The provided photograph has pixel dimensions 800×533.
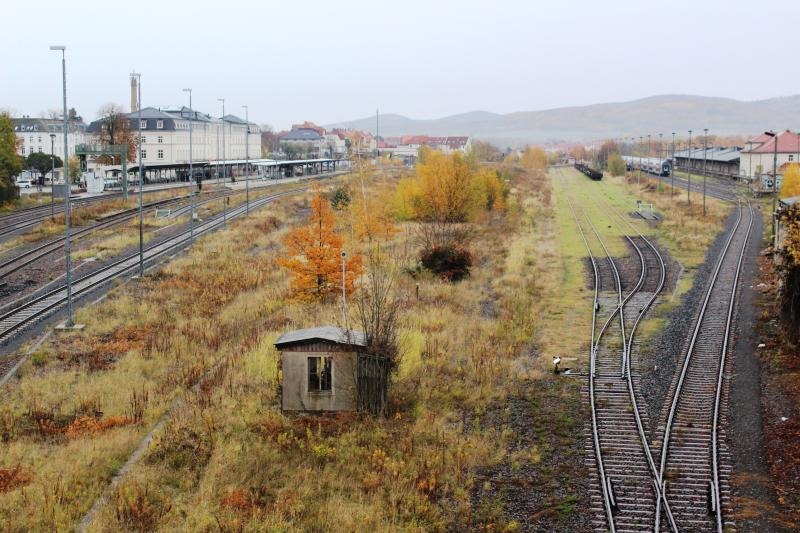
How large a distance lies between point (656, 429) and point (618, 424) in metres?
0.72

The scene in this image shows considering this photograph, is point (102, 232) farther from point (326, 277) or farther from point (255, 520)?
point (255, 520)

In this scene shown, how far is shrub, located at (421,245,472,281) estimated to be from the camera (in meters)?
34.1

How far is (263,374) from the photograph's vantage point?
19.7m

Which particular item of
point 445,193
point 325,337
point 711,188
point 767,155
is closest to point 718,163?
point 767,155

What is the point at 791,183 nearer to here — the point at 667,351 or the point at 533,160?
the point at 667,351

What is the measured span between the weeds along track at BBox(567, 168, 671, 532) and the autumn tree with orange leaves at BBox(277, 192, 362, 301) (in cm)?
838

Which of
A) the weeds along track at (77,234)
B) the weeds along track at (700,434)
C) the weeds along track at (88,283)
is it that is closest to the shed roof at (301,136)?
the weeds along track at (77,234)

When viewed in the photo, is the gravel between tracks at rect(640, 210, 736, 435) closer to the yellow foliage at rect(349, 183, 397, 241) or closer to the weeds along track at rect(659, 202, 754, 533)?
the weeds along track at rect(659, 202, 754, 533)

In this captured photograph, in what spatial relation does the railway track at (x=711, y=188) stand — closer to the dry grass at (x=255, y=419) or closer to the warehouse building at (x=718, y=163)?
the warehouse building at (x=718, y=163)

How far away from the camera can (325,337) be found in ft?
56.4

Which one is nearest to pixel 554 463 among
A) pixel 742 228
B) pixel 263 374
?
pixel 263 374

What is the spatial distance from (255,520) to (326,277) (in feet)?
52.3

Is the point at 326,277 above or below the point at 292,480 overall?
above

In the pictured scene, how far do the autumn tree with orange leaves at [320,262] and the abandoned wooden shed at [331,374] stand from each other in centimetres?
990
